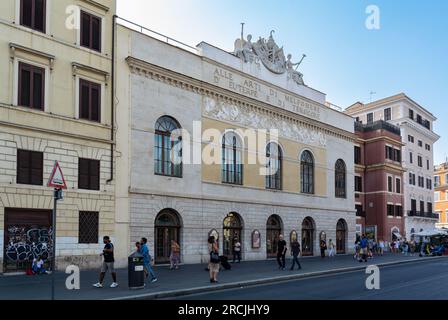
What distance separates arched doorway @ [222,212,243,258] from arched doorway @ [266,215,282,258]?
3155mm

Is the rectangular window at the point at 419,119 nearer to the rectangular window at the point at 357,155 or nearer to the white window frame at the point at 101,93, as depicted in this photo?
the rectangular window at the point at 357,155

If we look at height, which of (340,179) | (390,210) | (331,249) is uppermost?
(340,179)

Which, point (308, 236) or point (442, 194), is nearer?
point (308, 236)

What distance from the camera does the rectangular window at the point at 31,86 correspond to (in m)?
22.3

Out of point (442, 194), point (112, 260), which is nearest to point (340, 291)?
point (112, 260)

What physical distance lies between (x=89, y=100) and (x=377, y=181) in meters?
38.3

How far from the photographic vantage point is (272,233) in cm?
3634

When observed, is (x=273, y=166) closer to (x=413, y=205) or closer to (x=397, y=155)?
(x=397, y=155)

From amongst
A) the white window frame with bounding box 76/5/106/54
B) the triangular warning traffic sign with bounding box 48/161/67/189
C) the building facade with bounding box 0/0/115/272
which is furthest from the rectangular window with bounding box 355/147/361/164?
the triangular warning traffic sign with bounding box 48/161/67/189

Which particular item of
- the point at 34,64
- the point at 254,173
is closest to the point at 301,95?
the point at 254,173

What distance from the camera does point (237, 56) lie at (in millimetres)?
34875

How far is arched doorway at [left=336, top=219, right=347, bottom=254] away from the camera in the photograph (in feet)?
144

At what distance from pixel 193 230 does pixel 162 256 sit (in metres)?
2.57
